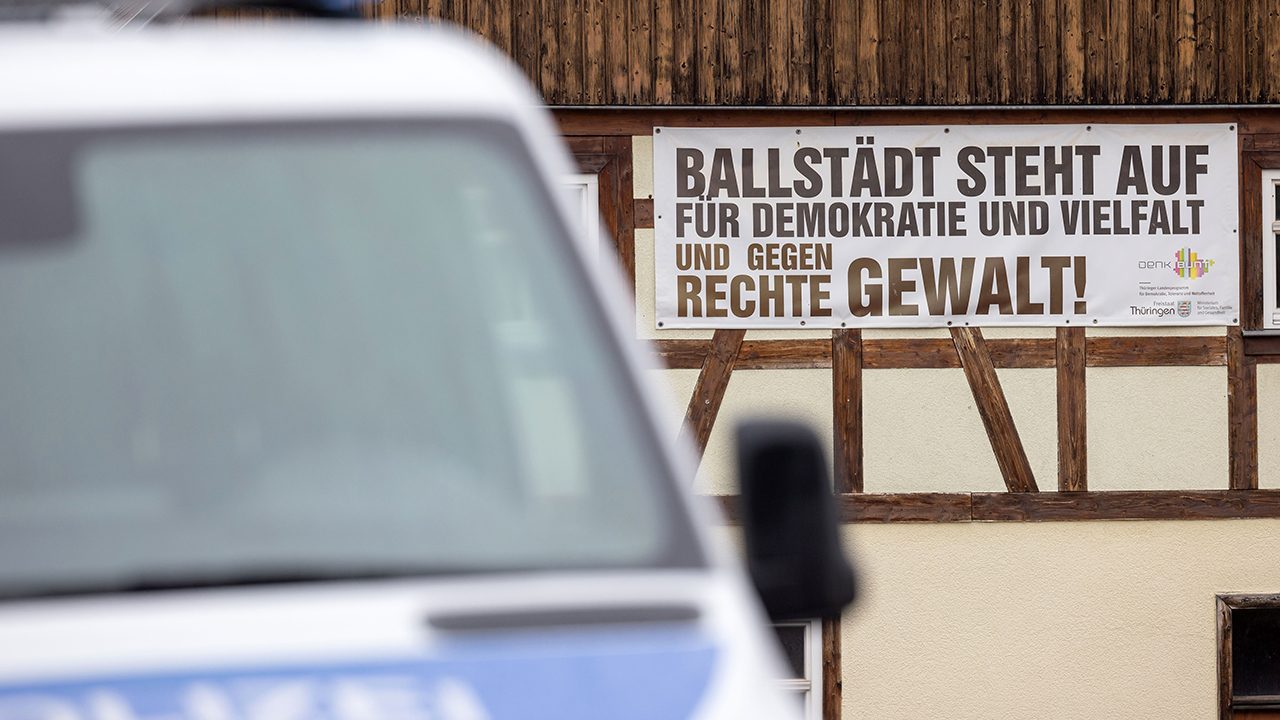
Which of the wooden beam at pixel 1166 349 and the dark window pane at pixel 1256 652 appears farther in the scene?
the dark window pane at pixel 1256 652

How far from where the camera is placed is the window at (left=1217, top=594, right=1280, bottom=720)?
9281 millimetres

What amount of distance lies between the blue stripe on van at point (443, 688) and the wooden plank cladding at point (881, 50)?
296 inches

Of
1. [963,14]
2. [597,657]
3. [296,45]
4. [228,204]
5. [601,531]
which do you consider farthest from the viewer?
[963,14]

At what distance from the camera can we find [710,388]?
912 centimetres

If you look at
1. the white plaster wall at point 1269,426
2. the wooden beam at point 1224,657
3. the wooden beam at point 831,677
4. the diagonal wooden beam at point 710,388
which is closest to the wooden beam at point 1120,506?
the white plaster wall at point 1269,426

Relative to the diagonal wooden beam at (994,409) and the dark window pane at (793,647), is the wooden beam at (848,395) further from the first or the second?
the dark window pane at (793,647)

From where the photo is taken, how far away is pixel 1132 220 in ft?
30.7

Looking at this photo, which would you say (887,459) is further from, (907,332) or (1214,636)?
(1214,636)

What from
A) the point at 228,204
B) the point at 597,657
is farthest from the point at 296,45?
the point at 597,657

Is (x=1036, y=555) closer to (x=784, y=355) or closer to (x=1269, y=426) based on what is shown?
(x=1269, y=426)

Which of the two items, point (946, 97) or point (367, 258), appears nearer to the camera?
point (367, 258)

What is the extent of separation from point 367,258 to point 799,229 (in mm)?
7329

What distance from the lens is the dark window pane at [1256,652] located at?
371 inches

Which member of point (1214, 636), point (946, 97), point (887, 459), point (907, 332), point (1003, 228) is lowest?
point (1214, 636)
